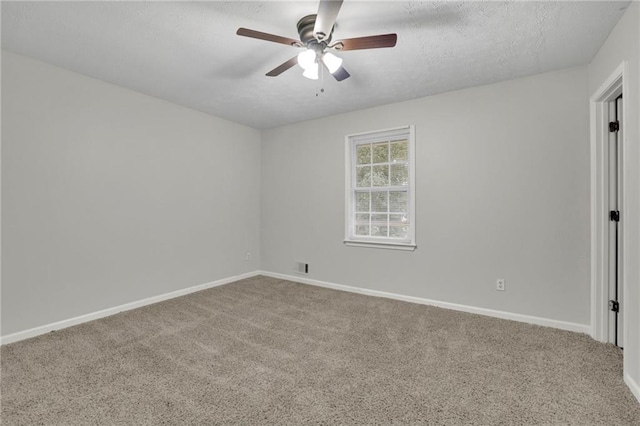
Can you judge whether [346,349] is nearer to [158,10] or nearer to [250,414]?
[250,414]

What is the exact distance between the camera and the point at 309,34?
Answer: 6.86ft

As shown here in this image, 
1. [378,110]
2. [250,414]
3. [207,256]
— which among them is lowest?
[250,414]

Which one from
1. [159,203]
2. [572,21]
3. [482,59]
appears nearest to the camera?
[572,21]

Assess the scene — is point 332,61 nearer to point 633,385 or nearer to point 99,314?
point 633,385

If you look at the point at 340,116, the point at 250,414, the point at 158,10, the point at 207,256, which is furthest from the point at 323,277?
the point at 158,10

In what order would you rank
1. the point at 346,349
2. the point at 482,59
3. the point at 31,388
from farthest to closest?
the point at 482,59, the point at 346,349, the point at 31,388

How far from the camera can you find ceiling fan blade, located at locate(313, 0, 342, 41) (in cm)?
162

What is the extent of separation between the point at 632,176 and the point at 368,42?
6.38 ft

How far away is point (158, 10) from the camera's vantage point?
6.61ft

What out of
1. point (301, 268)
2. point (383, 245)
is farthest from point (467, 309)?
point (301, 268)

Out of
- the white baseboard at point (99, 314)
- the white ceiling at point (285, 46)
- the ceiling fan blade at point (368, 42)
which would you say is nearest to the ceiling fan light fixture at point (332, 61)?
the ceiling fan blade at point (368, 42)

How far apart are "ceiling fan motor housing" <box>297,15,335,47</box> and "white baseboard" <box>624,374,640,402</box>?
2972 mm

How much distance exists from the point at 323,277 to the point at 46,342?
305 cm

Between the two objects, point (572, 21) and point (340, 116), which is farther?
point (340, 116)
